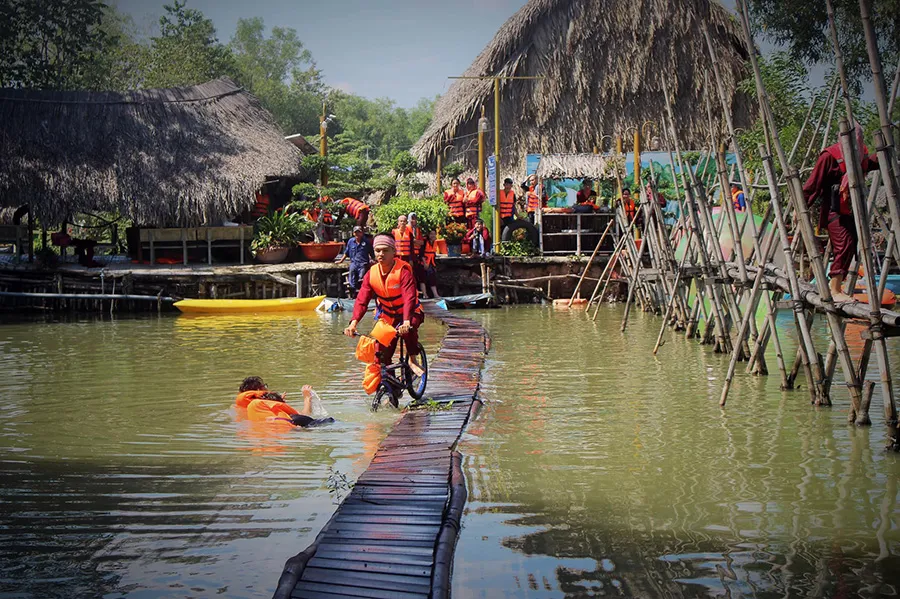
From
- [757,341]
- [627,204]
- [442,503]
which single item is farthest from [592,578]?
[627,204]

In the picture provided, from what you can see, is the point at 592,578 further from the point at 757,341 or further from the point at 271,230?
the point at 271,230

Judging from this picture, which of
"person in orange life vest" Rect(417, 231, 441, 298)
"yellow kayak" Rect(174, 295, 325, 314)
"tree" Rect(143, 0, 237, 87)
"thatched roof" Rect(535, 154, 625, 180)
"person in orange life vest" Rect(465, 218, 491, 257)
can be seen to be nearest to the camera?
"yellow kayak" Rect(174, 295, 325, 314)

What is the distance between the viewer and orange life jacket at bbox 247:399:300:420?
25.1ft

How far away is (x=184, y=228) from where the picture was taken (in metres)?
20.2

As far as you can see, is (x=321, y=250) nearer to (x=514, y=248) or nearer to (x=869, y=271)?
(x=514, y=248)

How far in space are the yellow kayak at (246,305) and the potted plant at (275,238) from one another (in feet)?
6.27

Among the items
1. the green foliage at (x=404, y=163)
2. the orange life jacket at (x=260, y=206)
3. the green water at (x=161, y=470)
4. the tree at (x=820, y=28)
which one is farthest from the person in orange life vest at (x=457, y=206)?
the green water at (x=161, y=470)

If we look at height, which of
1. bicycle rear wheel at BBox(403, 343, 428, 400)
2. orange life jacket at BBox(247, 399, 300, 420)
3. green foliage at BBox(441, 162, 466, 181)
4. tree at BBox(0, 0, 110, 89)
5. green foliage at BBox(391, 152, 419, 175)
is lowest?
orange life jacket at BBox(247, 399, 300, 420)

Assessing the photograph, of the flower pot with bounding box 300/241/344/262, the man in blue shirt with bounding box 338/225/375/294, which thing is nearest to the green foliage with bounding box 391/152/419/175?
the flower pot with bounding box 300/241/344/262

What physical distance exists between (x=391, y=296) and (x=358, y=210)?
492 inches

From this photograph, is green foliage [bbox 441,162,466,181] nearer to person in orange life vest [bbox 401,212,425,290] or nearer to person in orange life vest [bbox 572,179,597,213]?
person in orange life vest [bbox 572,179,597,213]

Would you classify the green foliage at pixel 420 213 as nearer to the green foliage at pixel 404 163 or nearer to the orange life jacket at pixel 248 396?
the green foliage at pixel 404 163

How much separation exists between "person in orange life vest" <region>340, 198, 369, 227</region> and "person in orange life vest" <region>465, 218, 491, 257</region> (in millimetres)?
2202

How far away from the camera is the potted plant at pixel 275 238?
65.8 ft
